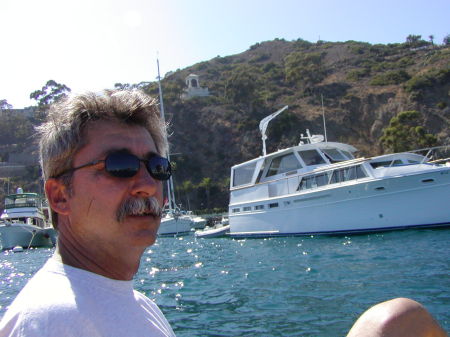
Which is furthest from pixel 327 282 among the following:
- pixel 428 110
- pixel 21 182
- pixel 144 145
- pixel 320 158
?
pixel 21 182

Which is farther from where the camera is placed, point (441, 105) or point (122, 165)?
point (441, 105)

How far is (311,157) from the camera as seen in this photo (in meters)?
17.3

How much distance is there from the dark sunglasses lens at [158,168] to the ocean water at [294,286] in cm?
378

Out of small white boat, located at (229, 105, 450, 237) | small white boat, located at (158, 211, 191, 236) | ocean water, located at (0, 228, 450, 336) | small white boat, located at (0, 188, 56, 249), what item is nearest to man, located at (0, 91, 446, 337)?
ocean water, located at (0, 228, 450, 336)

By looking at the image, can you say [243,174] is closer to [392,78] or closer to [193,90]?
[392,78]

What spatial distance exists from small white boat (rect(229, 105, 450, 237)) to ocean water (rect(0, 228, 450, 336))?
2352 mm

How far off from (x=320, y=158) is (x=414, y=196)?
13.7 feet

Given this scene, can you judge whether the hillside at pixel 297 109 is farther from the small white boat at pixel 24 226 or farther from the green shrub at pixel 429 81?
the small white boat at pixel 24 226

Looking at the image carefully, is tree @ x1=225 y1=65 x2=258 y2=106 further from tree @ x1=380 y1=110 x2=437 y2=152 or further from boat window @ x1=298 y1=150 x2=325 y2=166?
boat window @ x1=298 y1=150 x2=325 y2=166

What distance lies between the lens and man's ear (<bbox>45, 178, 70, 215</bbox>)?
142 cm

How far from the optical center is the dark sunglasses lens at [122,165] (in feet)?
4.53

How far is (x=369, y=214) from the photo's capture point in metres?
14.7

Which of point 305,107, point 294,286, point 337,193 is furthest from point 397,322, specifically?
point 305,107

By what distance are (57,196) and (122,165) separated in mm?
259
